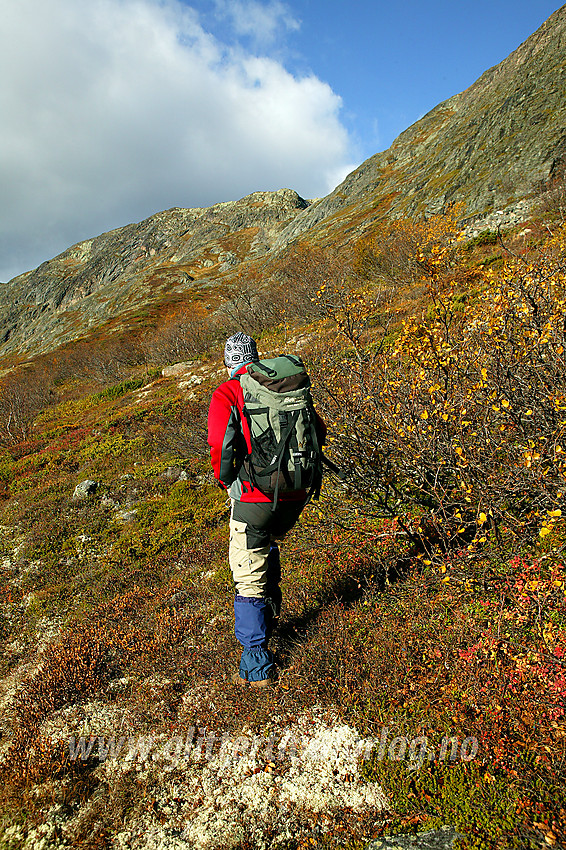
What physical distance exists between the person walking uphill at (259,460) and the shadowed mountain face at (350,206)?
90.6ft

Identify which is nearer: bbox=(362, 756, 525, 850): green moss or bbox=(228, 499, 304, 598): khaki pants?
bbox=(362, 756, 525, 850): green moss

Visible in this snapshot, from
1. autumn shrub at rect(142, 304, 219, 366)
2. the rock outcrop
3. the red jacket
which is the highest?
the rock outcrop

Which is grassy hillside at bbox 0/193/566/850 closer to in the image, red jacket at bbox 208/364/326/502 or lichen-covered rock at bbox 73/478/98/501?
red jacket at bbox 208/364/326/502

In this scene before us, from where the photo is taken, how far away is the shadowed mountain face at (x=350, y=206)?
28.3 meters

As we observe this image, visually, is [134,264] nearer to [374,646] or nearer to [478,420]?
[478,420]

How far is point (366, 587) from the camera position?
442 cm

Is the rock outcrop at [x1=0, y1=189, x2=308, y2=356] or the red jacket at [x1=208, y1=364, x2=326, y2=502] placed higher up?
the rock outcrop at [x1=0, y1=189, x2=308, y2=356]

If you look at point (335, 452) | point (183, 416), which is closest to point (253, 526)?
point (335, 452)

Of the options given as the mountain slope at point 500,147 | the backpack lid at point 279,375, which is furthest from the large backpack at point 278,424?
the mountain slope at point 500,147

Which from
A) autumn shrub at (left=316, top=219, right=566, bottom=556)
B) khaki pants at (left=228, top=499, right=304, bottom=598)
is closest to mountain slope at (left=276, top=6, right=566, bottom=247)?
autumn shrub at (left=316, top=219, right=566, bottom=556)

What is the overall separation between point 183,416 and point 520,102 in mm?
38241

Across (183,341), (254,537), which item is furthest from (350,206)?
(254,537)

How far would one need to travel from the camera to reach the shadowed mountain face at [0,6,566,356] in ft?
93.0

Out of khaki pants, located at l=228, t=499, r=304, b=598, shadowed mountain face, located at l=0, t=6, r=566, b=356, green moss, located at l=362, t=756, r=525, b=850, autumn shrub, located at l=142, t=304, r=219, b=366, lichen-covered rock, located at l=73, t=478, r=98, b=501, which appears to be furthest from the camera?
autumn shrub, located at l=142, t=304, r=219, b=366
